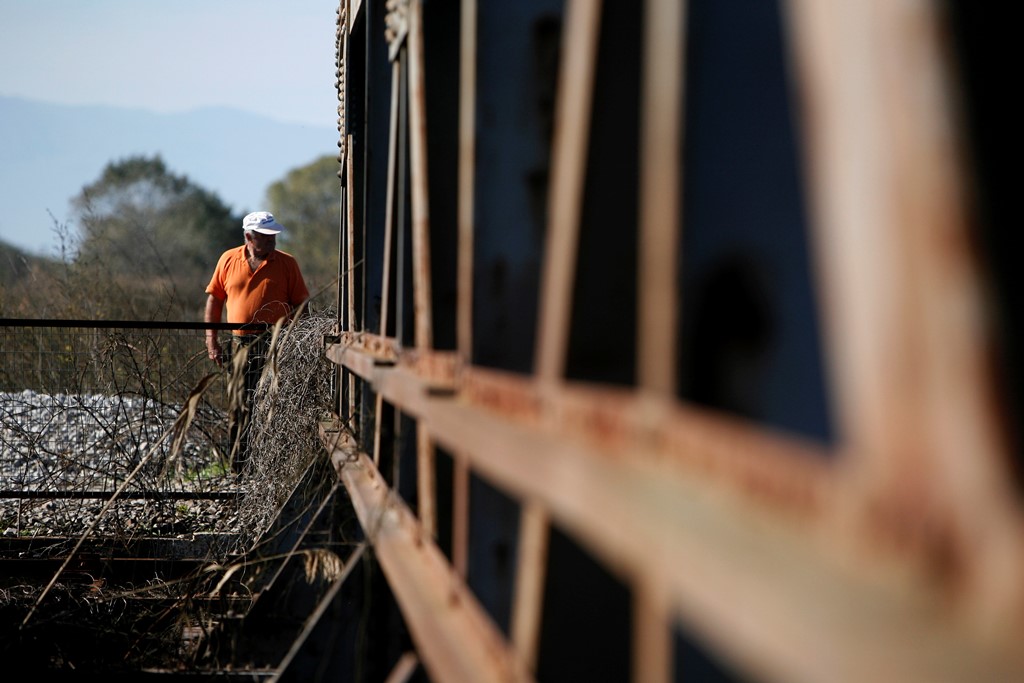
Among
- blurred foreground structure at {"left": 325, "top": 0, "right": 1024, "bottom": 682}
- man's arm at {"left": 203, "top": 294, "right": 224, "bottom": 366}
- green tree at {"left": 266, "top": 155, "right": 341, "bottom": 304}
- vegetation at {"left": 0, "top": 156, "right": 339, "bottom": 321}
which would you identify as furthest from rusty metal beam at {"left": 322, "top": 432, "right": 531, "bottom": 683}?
green tree at {"left": 266, "top": 155, "right": 341, "bottom": 304}

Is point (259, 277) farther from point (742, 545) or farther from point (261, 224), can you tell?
point (742, 545)

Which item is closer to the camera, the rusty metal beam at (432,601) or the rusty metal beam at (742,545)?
the rusty metal beam at (742,545)

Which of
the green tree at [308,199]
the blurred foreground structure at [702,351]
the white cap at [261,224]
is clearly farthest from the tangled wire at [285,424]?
the green tree at [308,199]

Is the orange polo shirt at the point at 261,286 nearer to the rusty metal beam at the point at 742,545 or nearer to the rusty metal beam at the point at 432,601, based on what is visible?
the rusty metal beam at the point at 432,601

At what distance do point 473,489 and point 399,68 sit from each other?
68.8 inches

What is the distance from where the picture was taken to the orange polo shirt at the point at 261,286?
9961 mm

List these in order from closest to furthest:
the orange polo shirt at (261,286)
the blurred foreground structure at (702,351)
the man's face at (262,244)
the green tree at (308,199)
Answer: the blurred foreground structure at (702,351)
the orange polo shirt at (261,286)
the man's face at (262,244)
the green tree at (308,199)

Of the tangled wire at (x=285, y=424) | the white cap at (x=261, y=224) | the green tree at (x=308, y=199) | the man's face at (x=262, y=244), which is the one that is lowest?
the tangled wire at (x=285, y=424)

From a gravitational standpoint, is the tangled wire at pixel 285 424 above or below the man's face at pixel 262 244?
below

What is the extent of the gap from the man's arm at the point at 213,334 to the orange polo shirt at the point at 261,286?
110 mm

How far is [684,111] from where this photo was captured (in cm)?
155

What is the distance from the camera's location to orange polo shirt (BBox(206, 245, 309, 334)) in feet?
32.7

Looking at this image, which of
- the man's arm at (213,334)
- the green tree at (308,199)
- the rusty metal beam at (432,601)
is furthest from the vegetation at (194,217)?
the rusty metal beam at (432,601)

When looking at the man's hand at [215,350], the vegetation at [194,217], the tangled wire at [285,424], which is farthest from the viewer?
the vegetation at [194,217]
